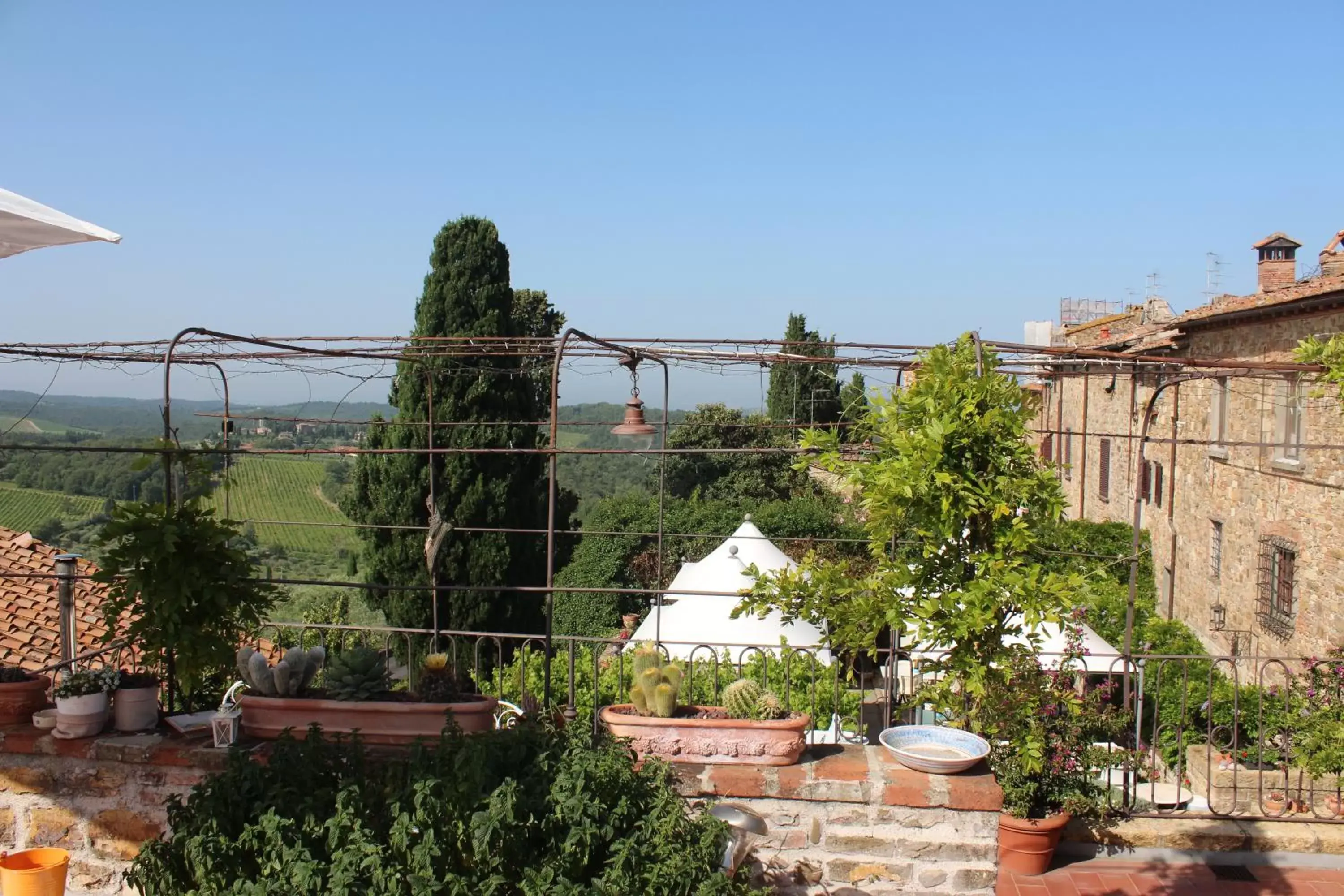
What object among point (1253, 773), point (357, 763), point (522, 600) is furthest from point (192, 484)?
point (522, 600)

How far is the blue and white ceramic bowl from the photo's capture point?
3568 millimetres

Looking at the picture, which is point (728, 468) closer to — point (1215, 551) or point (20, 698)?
point (1215, 551)

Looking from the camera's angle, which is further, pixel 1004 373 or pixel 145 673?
pixel 145 673

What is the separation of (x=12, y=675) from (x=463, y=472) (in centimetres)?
998

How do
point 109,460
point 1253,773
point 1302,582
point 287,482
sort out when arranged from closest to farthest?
point 1253,773 → point 1302,582 → point 109,460 → point 287,482

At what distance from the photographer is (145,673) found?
160 inches

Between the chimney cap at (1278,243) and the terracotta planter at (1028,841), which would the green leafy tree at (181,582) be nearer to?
the terracotta planter at (1028,841)

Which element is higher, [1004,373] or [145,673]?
[1004,373]

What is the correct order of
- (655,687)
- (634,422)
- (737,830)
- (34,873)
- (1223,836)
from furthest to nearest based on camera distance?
(634,422) → (1223,836) → (655,687) → (737,830) → (34,873)

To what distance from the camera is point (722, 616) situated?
890 cm

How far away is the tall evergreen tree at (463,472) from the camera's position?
538 inches

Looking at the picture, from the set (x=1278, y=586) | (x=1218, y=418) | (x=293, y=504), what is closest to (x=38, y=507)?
(x=293, y=504)

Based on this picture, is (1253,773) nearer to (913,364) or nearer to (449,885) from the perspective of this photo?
(913,364)

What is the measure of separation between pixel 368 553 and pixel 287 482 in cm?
1587
